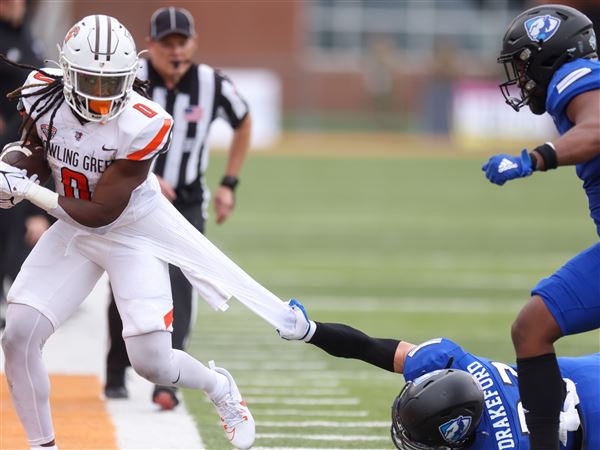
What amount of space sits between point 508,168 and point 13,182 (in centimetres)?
165

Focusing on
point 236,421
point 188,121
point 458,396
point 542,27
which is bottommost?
point 236,421

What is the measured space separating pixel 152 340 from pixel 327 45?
27.2 metres

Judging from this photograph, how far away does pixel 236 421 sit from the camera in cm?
460

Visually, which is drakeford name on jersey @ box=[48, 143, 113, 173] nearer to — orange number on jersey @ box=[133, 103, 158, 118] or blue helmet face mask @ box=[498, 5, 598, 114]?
orange number on jersey @ box=[133, 103, 158, 118]

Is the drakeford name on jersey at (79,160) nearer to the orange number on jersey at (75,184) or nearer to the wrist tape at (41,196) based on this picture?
the orange number on jersey at (75,184)

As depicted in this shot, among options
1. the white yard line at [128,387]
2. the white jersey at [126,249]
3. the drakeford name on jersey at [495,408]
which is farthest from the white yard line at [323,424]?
the drakeford name on jersey at [495,408]

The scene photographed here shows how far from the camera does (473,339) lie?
7.39 m

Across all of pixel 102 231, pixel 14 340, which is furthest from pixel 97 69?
pixel 14 340

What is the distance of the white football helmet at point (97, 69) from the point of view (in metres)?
4.20

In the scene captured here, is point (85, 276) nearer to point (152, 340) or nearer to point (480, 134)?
point (152, 340)

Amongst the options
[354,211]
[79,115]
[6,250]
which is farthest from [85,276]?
[354,211]

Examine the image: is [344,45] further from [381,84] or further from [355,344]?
[355,344]

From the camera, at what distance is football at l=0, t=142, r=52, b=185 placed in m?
4.31

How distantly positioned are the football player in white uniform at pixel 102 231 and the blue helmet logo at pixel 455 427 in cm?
71
